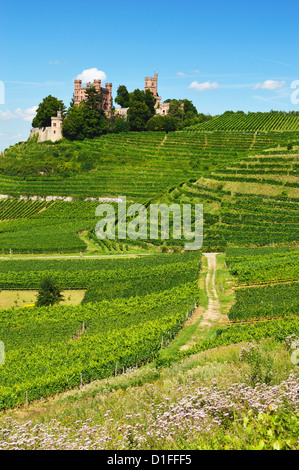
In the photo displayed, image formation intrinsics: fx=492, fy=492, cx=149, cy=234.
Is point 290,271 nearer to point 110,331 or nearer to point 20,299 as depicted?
point 110,331

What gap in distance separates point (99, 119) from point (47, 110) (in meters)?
11.6

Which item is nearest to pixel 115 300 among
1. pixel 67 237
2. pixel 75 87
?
pixel 67 237

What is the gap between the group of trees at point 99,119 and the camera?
101500 mm

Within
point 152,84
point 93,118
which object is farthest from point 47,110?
point 152,84

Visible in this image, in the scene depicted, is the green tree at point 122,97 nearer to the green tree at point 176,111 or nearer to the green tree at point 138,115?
the green tree at point 176,111

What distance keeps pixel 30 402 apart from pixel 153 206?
141 feet

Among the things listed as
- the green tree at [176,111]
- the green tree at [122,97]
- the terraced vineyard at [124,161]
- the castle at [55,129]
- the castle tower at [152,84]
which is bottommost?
the terraced vineyard at [124,161]

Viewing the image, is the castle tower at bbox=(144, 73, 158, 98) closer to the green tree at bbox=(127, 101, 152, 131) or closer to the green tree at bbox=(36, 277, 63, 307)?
the green tree at bbox=(127, 101, 152, 131)

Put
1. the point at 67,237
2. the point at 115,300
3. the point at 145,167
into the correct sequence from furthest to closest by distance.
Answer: the point at 145,167, the point at 67,237, the point at 115,300

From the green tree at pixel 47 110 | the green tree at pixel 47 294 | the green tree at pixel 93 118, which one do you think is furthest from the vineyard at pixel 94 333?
the green tree at pixel 47 110

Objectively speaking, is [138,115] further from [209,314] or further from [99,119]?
[209,314]

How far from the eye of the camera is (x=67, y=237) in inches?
2147

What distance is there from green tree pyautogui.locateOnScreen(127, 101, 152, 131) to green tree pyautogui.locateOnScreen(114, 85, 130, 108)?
12081 mm

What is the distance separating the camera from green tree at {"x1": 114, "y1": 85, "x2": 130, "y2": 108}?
12038 centimetres
